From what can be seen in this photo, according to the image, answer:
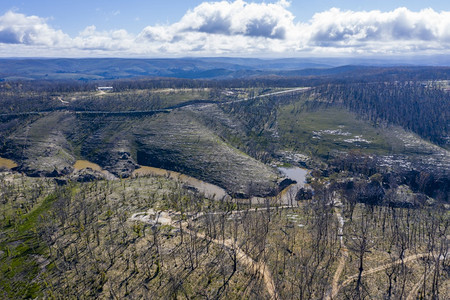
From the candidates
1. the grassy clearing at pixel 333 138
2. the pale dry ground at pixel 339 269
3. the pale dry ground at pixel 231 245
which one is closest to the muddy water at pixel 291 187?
the grassy clearing at pixel 333 138

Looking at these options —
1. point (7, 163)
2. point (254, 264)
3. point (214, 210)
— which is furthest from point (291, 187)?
point (7, 163)

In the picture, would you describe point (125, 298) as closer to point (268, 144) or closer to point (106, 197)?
point (106, 197)

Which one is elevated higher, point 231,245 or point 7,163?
point 231,245

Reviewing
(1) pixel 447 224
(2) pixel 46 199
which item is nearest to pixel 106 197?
(2) pixel 46 199

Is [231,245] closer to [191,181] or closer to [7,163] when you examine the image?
[191,181]

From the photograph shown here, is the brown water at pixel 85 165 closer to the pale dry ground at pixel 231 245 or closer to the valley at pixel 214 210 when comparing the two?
the valley at pixel 214 210

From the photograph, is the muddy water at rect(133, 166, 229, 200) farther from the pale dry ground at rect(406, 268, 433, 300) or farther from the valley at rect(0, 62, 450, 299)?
the pale dry ground at rect(406, 268, 433, 300)

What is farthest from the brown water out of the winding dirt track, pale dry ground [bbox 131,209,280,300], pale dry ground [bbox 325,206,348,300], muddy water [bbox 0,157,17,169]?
pale dry ground [bbox 325,206,348,300]
